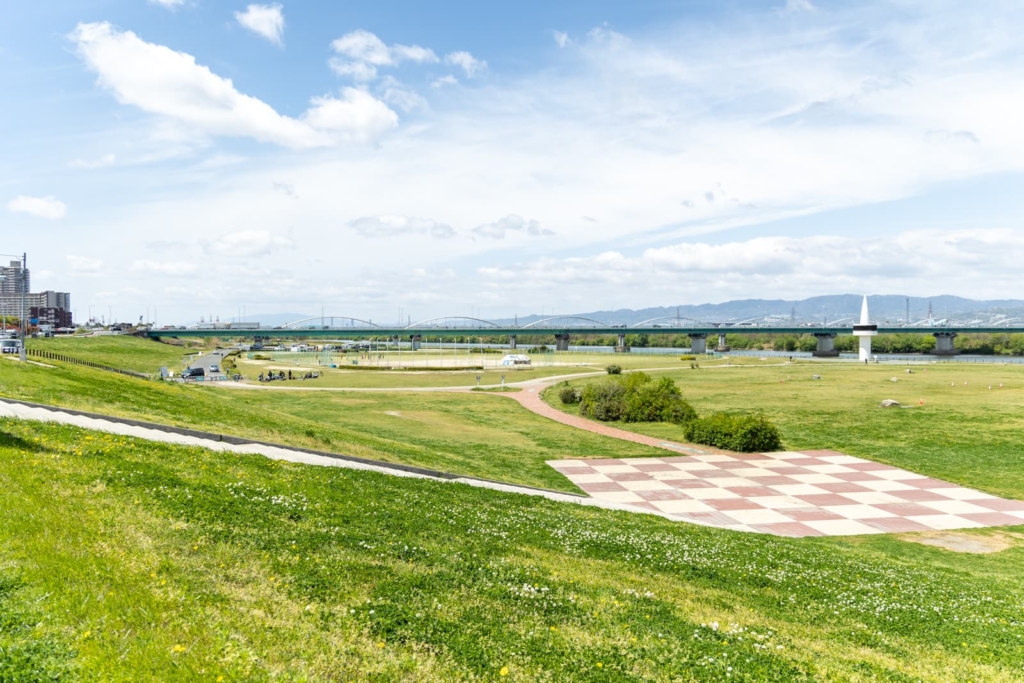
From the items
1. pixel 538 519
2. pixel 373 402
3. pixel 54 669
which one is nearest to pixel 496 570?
pixel 538 519

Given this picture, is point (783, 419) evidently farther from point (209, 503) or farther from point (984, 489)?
point (209, 503)

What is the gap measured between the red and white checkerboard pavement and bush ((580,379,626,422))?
54.8 ft

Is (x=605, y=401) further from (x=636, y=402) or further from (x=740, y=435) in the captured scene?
(x=740, y=435)

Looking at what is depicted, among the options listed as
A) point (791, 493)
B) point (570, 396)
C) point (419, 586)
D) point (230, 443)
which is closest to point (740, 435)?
point (791, 493)

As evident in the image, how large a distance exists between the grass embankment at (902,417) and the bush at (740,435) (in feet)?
6.52

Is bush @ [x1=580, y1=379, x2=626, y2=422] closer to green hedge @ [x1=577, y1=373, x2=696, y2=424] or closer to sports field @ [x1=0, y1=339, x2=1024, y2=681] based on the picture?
green hedge @ [x1=577, y1=373, x2=696, y2=424]

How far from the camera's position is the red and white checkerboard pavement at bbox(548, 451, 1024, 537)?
2572 cm

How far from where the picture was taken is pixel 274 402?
197 ft

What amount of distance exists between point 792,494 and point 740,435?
11.5 meters

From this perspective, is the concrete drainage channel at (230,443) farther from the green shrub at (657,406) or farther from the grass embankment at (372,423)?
the green shrub at (657,406)

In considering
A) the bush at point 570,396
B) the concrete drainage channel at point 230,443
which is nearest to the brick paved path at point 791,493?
the concrete drainage channel at point 230,443

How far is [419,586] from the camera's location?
452 inches

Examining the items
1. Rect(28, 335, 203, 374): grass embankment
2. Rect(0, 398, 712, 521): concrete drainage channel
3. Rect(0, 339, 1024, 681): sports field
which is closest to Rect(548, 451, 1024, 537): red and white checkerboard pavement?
Rect(0, 339, 1024, 681): sports field

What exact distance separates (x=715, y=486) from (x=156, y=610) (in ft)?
91.1
